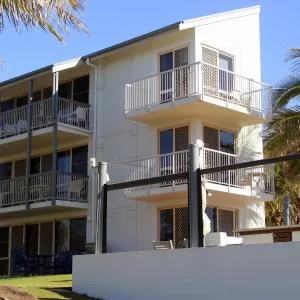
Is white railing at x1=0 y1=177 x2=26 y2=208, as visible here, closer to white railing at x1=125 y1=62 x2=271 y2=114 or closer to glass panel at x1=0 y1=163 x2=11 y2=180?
glass panel at x1=0 y1=163 x2=11 y2=180

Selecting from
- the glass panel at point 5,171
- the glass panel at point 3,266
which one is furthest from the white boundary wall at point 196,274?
the glass panel at point 5,171

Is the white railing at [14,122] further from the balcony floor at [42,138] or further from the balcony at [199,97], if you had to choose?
the balcony at [199,97]

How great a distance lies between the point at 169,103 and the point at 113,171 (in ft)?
13.0

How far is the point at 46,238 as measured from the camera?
88.9 ft

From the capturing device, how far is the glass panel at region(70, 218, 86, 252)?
83.7ft

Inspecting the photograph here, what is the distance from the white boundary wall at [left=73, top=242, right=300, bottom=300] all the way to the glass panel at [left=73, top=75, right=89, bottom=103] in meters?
13.5

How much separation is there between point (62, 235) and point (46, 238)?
3.13 feet

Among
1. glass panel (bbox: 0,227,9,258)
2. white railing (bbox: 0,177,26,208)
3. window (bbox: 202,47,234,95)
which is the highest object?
window (bbox: 202,47,234,95)

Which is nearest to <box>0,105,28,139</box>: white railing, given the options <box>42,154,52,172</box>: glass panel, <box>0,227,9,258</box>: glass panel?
<box>42,154,52,172</box>: glass panel

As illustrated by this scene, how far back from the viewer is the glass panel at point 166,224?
22.8 meters

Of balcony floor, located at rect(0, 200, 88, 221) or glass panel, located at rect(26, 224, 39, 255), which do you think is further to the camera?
glass panel, located at rect(26, 224, 39, 255)

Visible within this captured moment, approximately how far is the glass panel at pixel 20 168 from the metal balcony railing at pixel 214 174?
707 cm

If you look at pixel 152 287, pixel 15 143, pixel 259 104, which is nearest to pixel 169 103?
pixel 259 104

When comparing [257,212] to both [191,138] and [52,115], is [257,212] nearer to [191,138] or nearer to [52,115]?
[191,138]
